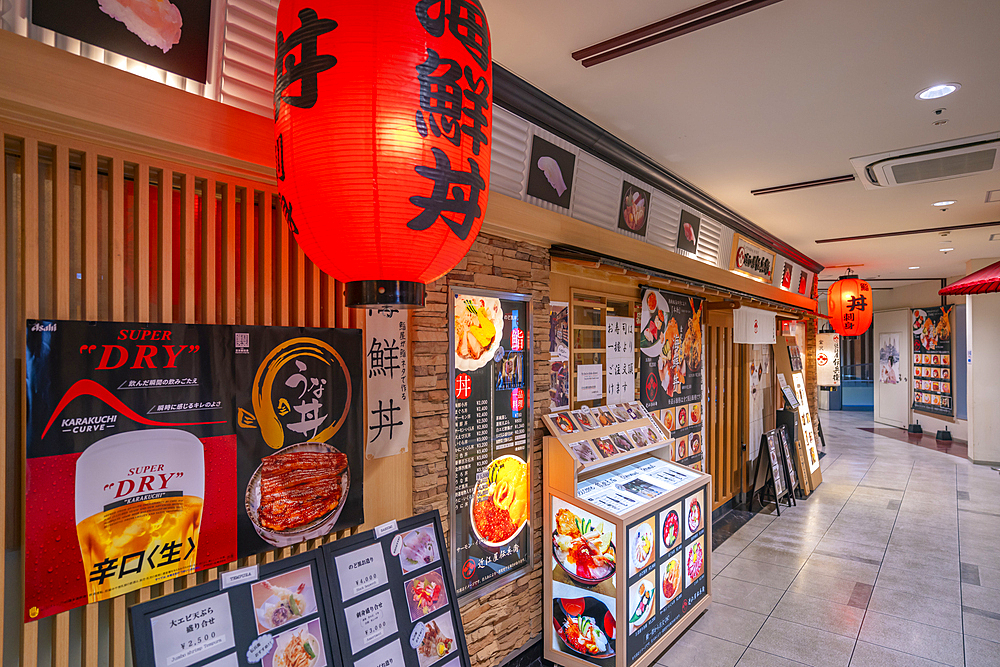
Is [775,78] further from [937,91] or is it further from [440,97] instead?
[440,97]

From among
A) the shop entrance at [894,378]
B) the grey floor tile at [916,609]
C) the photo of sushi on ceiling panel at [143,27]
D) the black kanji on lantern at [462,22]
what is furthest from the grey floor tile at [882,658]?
the shop entrance at [894,378]

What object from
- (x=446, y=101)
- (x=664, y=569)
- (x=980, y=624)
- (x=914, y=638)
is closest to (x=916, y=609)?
(x=980, y=624)

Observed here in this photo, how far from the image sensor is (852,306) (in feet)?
27.5

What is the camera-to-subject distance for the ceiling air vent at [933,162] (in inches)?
147

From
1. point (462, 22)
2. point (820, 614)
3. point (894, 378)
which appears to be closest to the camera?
point (462, 22)

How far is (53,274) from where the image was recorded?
1.51m

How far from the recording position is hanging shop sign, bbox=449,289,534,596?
9.24 ft

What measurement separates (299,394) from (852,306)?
9.02 m

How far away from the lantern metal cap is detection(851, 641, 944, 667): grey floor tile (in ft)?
13.0

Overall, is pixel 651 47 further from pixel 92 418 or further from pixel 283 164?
pixel 92 418

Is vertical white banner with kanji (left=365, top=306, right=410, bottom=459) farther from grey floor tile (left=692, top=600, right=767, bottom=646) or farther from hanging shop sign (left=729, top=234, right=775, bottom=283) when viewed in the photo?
hanging shop sign (left=729, top=234, right=775, bottom=283)

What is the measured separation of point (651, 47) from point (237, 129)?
1899 millimetres

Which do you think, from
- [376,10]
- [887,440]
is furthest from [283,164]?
[887,440]

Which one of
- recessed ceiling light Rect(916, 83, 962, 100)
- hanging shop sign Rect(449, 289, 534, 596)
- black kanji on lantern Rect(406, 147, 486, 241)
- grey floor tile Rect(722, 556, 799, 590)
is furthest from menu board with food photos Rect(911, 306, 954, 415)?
black kanji on lantern Rect(406, 147, 486, 241)
